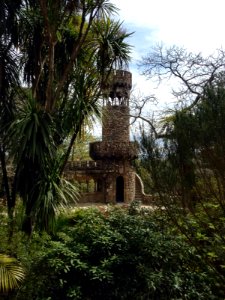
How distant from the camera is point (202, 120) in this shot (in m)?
3.76

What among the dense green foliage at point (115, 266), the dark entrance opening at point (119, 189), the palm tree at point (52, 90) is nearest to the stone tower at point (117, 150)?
the dark entrance opening at point (119, 189)

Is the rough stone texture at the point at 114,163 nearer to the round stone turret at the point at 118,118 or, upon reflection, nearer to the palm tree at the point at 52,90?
the round stone turret at the point at 118,118

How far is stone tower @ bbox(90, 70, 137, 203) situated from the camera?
16656 millimetres

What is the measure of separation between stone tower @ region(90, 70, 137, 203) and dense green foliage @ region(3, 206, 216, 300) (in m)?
11.3

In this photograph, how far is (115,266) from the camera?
14.9ft

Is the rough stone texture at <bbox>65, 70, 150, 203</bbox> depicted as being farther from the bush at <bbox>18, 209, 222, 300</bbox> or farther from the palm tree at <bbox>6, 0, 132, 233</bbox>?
the bush at <bbox>18, 209, 222, 300</bbox>

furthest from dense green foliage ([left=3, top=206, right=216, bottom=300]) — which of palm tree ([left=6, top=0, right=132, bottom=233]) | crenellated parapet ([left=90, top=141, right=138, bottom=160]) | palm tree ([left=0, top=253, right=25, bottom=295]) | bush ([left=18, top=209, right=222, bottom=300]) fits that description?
crenellated parapet ([left=90, top=141, right=138, bottom=160])

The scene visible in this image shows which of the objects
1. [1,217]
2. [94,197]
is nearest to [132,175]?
[94,197]

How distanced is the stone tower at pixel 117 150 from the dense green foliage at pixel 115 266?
36.9 ft

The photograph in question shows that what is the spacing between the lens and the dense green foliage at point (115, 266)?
4355mm

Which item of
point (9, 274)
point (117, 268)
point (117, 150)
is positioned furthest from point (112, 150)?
point (9, 274)

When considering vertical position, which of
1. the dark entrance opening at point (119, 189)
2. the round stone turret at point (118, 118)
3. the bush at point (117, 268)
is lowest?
the bush at point (117, 268)

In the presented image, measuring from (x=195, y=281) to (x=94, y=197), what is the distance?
11942 mm

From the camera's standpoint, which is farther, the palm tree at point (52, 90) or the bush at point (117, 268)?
the palm tree at point (52, 90)
